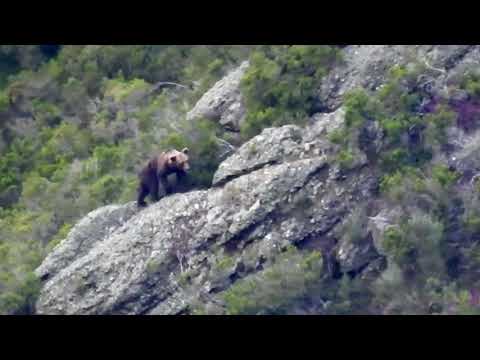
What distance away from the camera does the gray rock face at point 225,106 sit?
21438mm

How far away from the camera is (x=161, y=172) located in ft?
61.0

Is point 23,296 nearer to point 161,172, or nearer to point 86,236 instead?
point 86,236

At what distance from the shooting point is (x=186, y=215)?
18203mm

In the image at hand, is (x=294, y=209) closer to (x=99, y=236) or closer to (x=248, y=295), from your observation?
(x=248, y=295)

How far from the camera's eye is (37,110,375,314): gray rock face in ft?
59.3

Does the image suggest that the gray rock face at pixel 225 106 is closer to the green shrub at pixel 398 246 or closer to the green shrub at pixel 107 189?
the green shrub at pixel 107 189

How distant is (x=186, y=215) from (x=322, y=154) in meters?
2.44

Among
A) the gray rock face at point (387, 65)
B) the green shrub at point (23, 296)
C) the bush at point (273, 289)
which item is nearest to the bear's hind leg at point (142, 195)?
the green shrub at point (23, 296)

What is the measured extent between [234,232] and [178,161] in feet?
4.81

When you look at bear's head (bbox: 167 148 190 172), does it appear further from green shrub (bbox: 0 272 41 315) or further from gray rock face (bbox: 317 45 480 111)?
gray rock face (bbox: 317 45 480 111)

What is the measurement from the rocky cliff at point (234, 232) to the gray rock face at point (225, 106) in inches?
71.6
